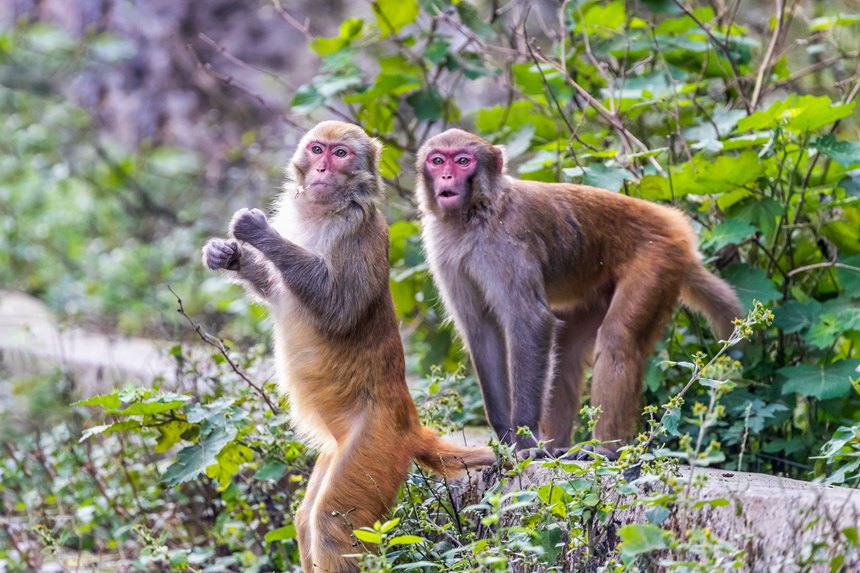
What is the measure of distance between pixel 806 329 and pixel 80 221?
10319 millimetres

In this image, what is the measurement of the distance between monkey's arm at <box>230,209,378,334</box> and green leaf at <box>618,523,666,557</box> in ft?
6.49

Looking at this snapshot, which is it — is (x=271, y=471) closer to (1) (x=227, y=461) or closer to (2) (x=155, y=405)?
(1) (x=227, y=461)

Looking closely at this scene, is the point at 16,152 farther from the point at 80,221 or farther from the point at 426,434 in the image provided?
the point at 426,434

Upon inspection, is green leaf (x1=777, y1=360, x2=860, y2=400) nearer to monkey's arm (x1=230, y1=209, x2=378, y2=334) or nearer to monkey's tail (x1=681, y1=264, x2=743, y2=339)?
monkey's tail (x1=681, y1=264, x2=743, y2=339)

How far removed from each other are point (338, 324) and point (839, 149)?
9.13 feet

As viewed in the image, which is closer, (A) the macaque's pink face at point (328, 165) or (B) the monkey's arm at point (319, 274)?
(B) the monkey's arm at point (319, 274)

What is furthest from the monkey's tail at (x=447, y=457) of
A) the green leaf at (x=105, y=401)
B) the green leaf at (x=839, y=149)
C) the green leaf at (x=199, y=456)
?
the green leaf at (x=839, y=149)

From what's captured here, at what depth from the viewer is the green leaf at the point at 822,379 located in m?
5.34

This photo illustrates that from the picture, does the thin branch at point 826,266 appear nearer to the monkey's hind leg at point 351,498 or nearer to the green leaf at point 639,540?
the monkey's hind leg at point 351,498

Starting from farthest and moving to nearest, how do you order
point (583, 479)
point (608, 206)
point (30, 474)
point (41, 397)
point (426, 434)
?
point (41, 397)
point (30, 474)
point (608, 206)
point (426, 434)
point (583, 479)

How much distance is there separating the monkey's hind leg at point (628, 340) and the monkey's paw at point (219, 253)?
184 centimetres

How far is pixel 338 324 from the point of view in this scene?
4855 mm

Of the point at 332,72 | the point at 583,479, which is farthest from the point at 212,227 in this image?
the point at 583,479

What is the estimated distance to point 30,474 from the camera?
6855 millimetres
